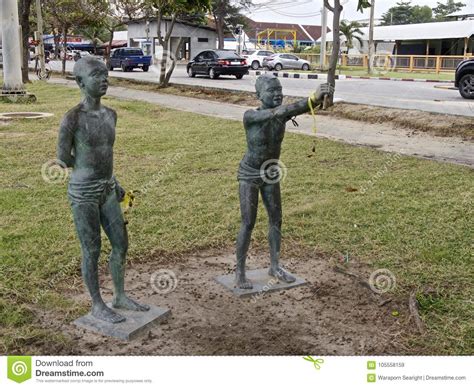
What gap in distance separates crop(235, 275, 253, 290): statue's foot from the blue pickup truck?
98.6 feet

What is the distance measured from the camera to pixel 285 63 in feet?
108

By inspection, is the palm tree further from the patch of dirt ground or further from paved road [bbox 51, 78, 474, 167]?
the patch of dirt ground

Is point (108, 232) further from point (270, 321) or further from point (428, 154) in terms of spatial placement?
point (428, 154)

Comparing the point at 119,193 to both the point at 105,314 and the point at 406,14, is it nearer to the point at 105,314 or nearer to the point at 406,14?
Answer: the point at 105,314

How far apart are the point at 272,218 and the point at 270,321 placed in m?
0.77

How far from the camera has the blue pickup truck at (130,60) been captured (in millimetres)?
32438

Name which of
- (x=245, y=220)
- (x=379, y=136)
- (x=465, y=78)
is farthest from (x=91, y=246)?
(x=465, y=78)

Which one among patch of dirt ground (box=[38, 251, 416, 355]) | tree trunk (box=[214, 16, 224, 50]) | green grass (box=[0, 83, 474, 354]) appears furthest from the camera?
tree trunk (box=[214, 16, 224, 50])

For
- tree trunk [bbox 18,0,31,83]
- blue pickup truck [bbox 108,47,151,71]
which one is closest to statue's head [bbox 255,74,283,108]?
tree trunk [bbox 18,0,31,83]

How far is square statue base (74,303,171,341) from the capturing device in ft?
10.8

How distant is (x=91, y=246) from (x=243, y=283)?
114 centimetres

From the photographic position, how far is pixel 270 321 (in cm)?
355

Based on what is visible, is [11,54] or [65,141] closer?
[65,141]

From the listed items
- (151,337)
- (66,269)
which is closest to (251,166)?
(151,337)
